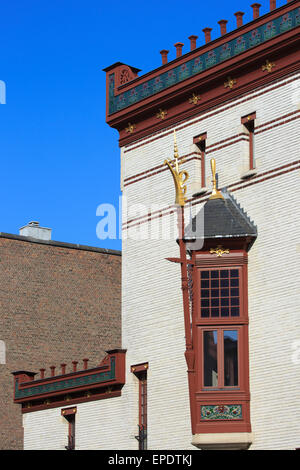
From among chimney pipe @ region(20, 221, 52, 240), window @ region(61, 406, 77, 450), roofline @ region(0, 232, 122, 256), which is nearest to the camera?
window @ region(61, 406, 77, 450)

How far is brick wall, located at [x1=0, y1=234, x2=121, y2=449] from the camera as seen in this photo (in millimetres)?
43688

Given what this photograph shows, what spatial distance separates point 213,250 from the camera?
97.4 ft

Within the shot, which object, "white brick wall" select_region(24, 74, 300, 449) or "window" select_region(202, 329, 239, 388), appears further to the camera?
"window" select_region(202, 329, 239, 388)

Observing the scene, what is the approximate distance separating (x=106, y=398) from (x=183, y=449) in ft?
14.3

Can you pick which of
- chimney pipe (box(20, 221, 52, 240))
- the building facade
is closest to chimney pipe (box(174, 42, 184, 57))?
the building facade

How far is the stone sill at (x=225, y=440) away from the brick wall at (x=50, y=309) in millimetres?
15549

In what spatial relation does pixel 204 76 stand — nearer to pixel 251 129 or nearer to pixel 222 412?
pixel 251 129

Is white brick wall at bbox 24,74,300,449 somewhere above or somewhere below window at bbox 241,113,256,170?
below

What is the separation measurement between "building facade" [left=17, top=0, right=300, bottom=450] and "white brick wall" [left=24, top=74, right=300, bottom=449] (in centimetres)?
4

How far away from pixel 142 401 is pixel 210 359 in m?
4.32

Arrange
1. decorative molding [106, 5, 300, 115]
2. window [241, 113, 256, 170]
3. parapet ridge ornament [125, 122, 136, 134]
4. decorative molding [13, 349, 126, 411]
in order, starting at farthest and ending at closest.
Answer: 1. parapet ridge ornament [125, 122, 136, 134]
2. decorative molding [13, 349, 126, 411]
3. window [241, 113, 256, 170]
4. decorative molding [106, 5, 300, 115]

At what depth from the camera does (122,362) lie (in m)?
33.3

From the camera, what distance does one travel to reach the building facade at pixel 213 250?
28.7 metres

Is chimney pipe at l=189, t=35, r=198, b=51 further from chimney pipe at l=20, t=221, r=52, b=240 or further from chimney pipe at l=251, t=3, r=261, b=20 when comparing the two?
chimney pipe at l=20, t=221, r=52, b=240
